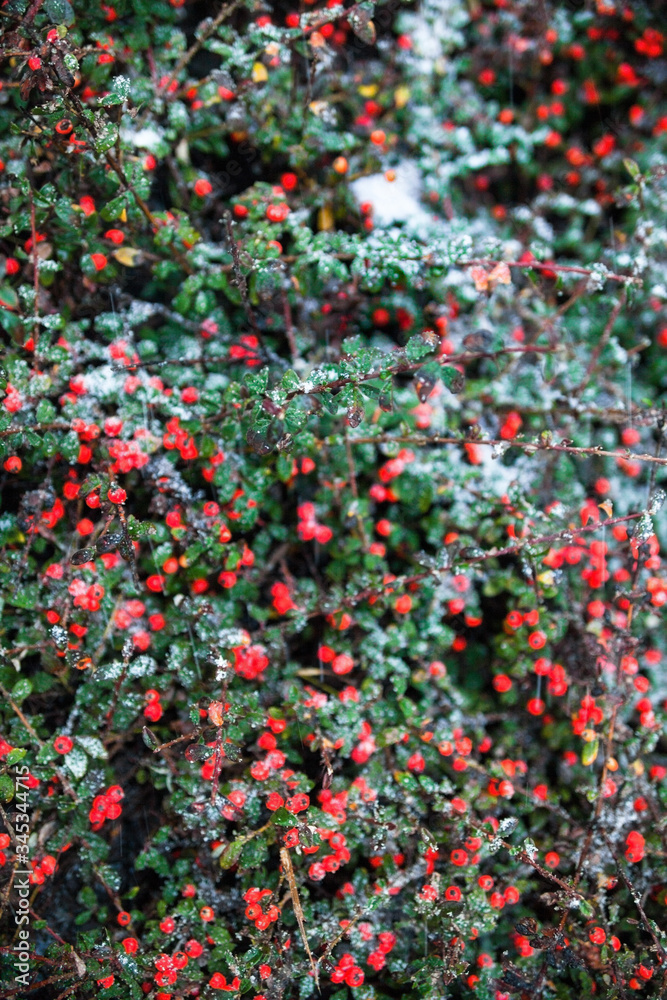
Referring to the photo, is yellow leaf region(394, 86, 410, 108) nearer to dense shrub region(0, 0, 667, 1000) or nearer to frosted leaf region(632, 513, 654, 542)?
dense shrub region(0, 0, 667, 1000)

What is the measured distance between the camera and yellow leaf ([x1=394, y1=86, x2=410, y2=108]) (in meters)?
3.02

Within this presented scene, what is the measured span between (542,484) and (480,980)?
5.32 ft

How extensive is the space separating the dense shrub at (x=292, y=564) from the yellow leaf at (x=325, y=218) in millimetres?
28

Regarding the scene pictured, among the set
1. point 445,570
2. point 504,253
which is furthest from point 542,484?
point 504,253

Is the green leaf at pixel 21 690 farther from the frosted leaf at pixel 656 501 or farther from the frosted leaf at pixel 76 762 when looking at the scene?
the frosted leaf at pixel 656 501

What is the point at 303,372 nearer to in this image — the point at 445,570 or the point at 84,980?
the point at 445,570

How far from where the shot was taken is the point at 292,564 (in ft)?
8.50

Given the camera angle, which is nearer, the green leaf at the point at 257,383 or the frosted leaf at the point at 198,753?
the frosted leaf at the point at 198,753

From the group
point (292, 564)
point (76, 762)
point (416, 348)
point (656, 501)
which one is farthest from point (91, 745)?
point (656, 501)

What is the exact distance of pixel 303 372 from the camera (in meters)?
2.41
